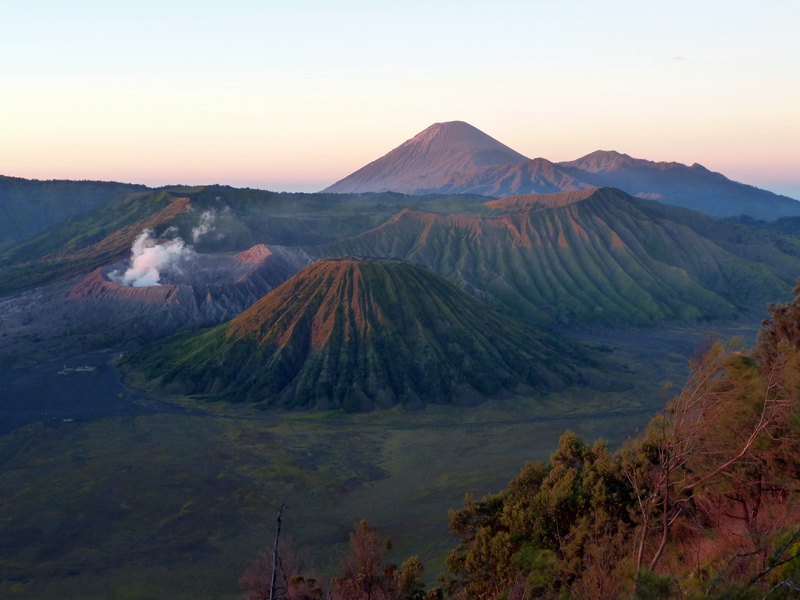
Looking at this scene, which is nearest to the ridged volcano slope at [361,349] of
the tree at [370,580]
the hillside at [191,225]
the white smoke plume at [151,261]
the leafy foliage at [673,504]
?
the white smoke plume at [151,261]

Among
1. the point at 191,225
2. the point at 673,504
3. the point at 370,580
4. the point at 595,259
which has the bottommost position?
the point at 370,580

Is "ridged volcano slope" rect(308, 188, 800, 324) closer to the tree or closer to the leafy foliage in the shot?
the leafy foliage

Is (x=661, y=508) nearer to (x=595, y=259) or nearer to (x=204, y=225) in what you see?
(x=595, y=259)

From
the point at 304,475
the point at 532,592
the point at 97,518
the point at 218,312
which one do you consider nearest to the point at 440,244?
the point at 218,312

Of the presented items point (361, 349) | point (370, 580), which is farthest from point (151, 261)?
point (370, 580)

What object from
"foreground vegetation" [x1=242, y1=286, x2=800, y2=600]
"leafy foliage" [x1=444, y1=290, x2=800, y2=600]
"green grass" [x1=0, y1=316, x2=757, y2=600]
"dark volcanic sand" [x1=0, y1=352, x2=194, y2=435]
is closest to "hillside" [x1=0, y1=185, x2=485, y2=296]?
"dark volcanic sand" [x1=0, y1=352, x2=194, y2=435]

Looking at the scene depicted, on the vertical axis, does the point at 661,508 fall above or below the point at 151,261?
A: below
